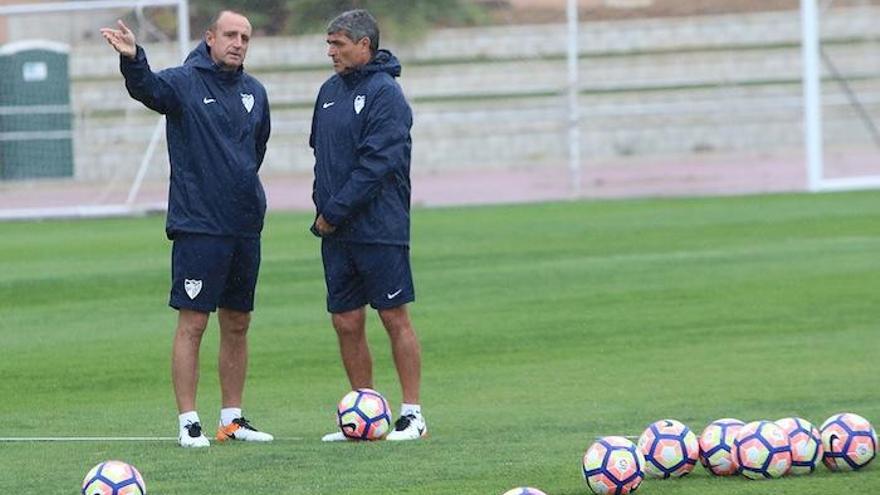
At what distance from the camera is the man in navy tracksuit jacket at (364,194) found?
990 centimetres

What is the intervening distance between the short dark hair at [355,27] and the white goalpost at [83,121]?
2010 centimetres

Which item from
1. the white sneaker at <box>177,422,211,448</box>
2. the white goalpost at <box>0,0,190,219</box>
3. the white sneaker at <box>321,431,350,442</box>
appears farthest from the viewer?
the white goalpost at <box>0,0,190,219</box>

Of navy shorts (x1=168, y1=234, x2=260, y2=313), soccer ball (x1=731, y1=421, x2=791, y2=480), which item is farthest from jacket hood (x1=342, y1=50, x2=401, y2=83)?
soccer ball (x1=731, y1=421, x2=791, y2=480)

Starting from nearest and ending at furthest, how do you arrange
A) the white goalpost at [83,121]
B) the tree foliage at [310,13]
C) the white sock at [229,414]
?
the white sock at [229,414]
the white goalpost at [83,121]
the tree foliage at [310,13]

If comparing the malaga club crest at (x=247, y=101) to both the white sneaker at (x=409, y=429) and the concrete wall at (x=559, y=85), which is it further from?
the concrete wall at (x=559, y=85)

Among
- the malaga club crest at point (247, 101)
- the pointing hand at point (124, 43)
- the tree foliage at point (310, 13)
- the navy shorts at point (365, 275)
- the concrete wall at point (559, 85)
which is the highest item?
the tree foliage at point (310, 13)

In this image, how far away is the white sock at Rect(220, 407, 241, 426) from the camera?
10.1 m

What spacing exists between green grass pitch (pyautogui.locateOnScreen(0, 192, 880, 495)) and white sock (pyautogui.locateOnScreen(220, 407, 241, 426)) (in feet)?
1.13

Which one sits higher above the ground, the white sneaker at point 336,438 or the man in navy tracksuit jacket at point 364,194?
the man in navy tracksuit jacket at point 364,194

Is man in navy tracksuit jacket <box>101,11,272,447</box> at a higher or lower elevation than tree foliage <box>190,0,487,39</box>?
lower

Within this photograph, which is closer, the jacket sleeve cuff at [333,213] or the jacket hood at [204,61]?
the jacket sleeve cuff at [333,213]

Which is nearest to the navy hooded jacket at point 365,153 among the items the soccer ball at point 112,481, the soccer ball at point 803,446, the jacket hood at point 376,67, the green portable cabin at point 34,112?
the jacket hood at point 376,67

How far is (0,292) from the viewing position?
1853cm

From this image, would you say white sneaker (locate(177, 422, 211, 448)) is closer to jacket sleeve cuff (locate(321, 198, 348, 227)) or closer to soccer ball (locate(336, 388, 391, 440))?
soccer ball (locate(336, 388, 391, 440))
